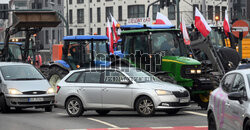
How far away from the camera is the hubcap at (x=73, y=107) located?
20.6 meters

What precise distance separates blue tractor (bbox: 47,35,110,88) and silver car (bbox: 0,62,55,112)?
161 inches

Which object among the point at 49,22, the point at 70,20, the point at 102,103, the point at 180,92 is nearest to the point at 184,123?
the point at 180,92

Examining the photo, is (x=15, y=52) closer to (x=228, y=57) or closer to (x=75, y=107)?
(x=228, y=57)

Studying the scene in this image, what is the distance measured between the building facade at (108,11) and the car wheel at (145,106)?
62.4 meters

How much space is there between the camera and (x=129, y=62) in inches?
894

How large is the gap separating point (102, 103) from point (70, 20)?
240ft

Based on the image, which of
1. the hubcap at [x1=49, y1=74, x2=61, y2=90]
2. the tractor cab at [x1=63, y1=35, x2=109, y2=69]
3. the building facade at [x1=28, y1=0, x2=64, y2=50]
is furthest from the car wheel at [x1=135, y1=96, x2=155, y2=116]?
the building facade at [x1=28, y1=0, x2=64, y2=50]

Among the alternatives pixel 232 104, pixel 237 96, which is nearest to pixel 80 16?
pixel 232 104

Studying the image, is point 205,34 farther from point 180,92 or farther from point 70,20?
point 70,20

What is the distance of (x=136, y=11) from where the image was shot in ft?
282

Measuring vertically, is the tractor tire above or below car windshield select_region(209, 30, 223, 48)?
below

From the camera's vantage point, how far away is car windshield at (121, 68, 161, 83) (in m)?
20.0

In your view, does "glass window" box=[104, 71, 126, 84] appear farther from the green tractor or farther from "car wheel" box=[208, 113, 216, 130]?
"car wheel" box=[208, 113, 216, 130]

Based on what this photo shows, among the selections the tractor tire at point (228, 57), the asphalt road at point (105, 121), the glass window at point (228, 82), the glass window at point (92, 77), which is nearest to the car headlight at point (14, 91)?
the asphalt road at point (105, 121)
